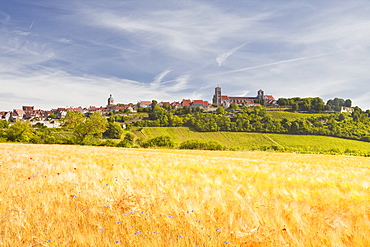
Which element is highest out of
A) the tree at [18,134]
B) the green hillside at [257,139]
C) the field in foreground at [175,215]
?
the field in foreground at [175,215]

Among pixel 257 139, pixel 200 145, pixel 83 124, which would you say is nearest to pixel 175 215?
pixel 200 145

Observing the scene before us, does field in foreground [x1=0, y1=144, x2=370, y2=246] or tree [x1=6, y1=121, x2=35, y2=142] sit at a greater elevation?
field in foreground [x1=0, y1=144, x2=370, y2=246]

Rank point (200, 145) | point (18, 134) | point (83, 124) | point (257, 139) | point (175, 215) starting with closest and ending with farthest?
1. point (175, 215)
2. point (200, 145)
3. point (18, 134)
4. point (83, 124)
5. point (257, 139)

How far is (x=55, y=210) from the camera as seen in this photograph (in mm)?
4484

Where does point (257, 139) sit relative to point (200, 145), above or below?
below

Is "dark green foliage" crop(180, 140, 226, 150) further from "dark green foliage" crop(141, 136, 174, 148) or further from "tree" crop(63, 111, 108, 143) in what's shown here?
"tree" crop(63, 111, 108, 143)

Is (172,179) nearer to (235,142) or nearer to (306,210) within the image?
(306,210)

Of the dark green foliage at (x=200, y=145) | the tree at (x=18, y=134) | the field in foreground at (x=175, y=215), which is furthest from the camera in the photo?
the tree at (x=18, y=134)

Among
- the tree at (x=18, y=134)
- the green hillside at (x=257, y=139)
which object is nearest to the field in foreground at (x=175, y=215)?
the tree at (x=18, y=134)

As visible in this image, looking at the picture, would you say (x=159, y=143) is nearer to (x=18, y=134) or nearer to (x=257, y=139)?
(x=18, y=134)

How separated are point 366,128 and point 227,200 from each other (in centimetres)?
18345

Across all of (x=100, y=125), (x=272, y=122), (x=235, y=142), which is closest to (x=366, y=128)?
(x=272, y=122)

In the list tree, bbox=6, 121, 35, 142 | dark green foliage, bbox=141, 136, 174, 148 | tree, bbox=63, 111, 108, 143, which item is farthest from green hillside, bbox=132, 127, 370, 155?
tree, bbox=6, 121, 35, 142

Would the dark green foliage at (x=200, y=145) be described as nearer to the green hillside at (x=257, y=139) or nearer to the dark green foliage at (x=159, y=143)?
the dark green foliage at (x=159, y=143)
